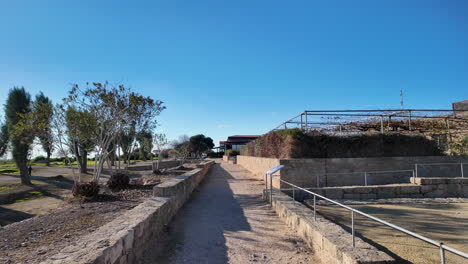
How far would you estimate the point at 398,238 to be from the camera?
5.55m

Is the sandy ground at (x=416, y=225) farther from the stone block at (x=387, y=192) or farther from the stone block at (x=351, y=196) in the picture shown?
the stone block at (x=351, y=196)

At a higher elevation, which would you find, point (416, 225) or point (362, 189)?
point (362, 189)

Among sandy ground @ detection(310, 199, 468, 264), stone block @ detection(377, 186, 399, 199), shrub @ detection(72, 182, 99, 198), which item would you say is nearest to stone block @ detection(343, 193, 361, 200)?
sandy ground @ detection(310, 199, 468, 264)

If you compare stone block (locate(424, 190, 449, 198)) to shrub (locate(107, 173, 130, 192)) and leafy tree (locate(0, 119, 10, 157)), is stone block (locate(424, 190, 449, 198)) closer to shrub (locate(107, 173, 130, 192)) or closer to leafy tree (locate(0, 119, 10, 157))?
shrub (locate(107, 173, 130, 192))

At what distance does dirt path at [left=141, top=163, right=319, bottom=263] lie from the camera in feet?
13.2

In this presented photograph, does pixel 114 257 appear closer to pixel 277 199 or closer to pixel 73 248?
pixel 73 248

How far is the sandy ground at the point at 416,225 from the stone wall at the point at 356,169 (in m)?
1.77

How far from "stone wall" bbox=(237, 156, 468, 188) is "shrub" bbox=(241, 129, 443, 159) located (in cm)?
50

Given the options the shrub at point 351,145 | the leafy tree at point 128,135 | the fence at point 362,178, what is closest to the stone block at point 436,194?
the fence at point 362,178

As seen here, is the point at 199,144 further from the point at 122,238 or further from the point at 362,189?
the point at 122,238

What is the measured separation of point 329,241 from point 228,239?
6.68ft

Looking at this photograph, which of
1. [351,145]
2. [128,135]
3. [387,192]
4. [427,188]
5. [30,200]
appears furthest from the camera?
[128,135]

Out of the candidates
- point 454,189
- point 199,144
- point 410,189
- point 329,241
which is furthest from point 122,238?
point 199,144

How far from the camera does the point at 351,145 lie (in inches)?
463
